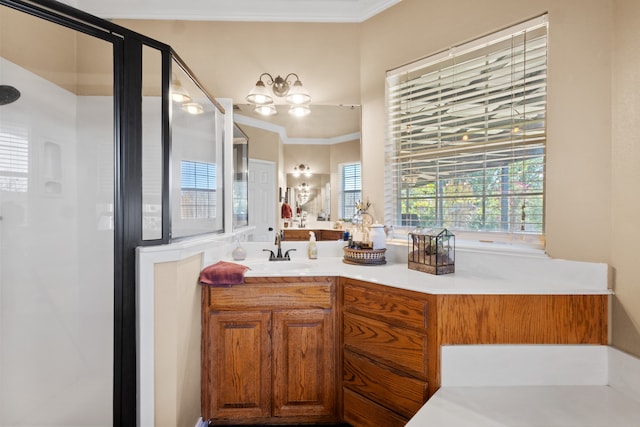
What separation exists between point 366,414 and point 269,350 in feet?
2.15

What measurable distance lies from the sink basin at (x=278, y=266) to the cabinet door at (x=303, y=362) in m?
0.27

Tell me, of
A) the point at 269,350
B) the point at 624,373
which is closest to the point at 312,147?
the point at 269,350

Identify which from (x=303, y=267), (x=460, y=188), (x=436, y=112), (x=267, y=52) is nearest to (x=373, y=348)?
(x=303, y=267)

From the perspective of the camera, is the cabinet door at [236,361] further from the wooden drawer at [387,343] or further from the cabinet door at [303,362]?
the wooden drawer at [387,343]

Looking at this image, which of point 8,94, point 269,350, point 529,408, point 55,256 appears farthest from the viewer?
point 55,256

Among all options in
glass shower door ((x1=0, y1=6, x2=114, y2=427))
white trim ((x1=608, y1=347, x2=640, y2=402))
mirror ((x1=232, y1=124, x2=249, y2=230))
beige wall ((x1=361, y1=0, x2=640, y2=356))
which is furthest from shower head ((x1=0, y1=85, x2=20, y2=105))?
white trim ((x1=608, y1=347, x2=640, y2=402))

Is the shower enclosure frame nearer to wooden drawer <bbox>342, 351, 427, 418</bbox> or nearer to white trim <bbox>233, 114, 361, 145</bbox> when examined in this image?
white trim <bbox>233, 114, 361, 145</bbox>

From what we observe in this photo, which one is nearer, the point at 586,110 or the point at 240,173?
the point at 586,110

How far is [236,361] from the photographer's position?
1710 mm

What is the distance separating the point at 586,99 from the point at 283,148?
181 cm

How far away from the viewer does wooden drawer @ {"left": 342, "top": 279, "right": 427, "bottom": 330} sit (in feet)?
4.61

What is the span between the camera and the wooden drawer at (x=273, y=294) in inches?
67.5

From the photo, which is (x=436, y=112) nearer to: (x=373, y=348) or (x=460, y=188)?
(x=460, y=188)

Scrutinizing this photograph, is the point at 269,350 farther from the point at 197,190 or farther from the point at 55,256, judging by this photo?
the point at 55,256
